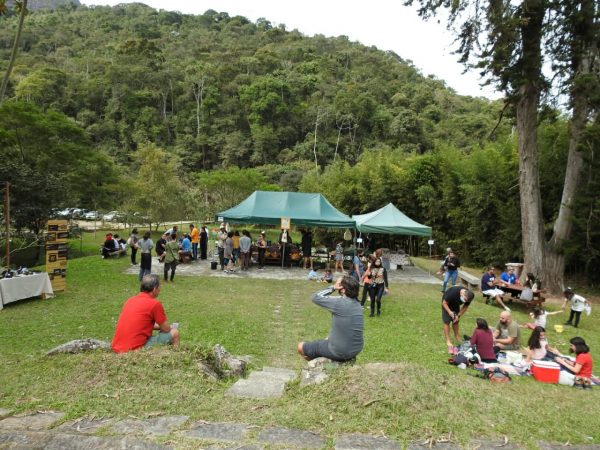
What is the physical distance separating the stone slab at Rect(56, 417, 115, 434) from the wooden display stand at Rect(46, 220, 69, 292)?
8.04m

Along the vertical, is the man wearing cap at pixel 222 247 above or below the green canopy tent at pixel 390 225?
below

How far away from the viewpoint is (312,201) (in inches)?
623

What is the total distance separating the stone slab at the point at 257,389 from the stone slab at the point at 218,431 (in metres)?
0.53

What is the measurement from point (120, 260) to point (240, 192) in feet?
64.8

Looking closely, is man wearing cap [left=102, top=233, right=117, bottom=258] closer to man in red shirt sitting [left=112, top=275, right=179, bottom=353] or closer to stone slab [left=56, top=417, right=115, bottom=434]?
man in red shirt sitting [left=112, top=275, right=179, bottom=353]

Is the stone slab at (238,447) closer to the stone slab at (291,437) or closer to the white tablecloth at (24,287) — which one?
the stone slab at (291,437)

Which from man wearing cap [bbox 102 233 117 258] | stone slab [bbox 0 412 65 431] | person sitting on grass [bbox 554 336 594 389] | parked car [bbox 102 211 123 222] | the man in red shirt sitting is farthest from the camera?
parked car [bbox 102 211 123 222]

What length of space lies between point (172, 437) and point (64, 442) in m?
0.62

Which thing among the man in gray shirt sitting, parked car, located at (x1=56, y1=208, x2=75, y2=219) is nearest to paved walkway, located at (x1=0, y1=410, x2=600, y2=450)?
the man in gray shirt sitting

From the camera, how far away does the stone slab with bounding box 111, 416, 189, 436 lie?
8.34 feet

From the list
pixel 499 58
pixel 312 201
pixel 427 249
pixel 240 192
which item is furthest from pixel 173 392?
pixel 240 192

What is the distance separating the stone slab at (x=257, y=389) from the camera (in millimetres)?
3262

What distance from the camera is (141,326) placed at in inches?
155

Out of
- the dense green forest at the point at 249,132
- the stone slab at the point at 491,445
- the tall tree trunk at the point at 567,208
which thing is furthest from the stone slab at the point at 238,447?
the tall tree trunk at the point at 567,208
